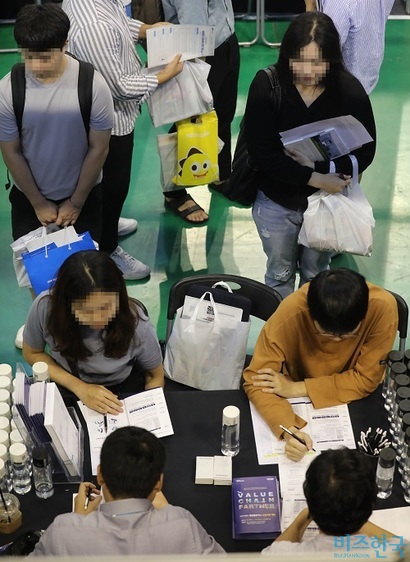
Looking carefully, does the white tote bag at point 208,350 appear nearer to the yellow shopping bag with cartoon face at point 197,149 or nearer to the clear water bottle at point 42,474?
the clear water bottle at point 42,474

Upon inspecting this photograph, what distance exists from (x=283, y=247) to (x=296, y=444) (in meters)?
1.31

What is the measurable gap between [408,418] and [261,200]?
1438mm

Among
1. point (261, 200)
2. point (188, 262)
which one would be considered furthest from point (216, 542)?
point (188, 262)

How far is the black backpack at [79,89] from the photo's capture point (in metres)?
3.48

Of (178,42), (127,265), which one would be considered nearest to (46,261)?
(127,265)

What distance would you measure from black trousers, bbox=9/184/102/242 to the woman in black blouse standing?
0.78 meters

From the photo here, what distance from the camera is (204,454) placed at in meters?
2.91

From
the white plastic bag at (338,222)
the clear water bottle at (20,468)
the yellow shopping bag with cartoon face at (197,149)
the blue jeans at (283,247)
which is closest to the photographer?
the clear water bottle at (20,468)

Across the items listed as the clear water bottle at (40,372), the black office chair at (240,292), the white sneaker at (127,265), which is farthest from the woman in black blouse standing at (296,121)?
the clear water bottle at (40,372)

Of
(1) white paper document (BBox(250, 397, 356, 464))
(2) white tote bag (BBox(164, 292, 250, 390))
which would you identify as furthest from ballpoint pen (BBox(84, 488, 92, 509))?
(2) white tote bag (BBox(164, 292, 250, 390))

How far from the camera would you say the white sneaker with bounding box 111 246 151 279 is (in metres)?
4.86

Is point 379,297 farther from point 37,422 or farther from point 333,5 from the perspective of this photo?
point 333,5

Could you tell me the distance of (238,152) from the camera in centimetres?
419

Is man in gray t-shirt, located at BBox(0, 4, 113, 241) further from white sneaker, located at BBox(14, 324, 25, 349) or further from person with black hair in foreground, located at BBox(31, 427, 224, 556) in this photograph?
person with black hair in foreground, located at BBox(31, 427, 224, 556)
